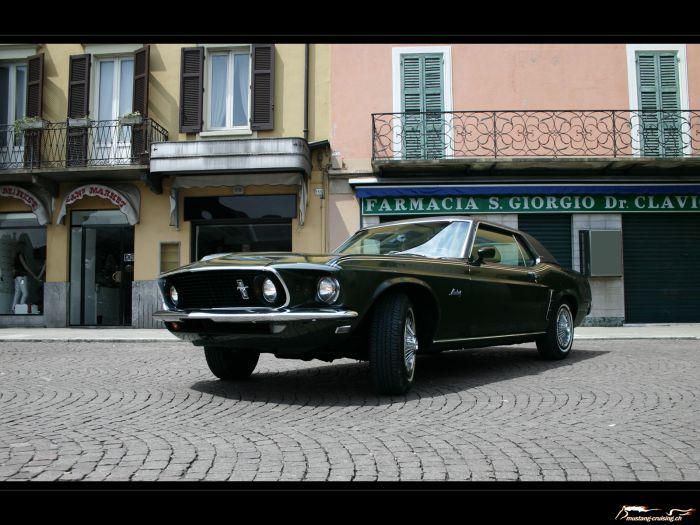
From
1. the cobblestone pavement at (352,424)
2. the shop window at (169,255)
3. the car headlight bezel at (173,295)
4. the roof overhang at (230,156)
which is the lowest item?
the cobblestone pavement at (352,424)

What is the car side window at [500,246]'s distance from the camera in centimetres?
598

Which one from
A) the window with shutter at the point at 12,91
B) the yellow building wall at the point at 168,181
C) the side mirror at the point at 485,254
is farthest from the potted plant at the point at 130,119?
the side mirror at the point at 485,254

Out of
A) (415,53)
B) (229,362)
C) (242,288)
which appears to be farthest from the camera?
(415,53)

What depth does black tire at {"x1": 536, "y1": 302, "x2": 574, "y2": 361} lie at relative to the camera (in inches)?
276

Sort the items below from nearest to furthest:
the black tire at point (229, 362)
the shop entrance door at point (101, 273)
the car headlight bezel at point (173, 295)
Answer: the car headlight bezel at point (173, 295) → the black tire at point (229, 362) → the shop entrance door at point (101, 273)

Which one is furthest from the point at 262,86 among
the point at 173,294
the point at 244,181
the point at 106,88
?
the point at 173,294

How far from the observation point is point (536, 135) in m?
15.7

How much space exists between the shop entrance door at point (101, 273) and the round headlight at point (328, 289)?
13.1 meters

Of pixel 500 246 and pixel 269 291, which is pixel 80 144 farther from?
pixel 269 291

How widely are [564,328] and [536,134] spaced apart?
9524 mm
